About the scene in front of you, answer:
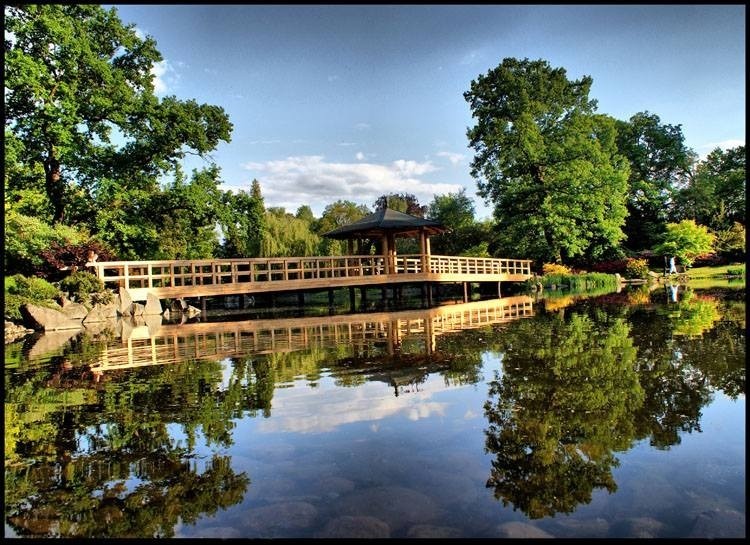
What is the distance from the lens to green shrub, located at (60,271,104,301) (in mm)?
14562

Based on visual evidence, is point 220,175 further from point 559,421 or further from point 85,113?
point 559,421

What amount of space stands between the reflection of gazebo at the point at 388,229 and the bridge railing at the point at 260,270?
61 centimetres

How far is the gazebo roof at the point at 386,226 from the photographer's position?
20516mm

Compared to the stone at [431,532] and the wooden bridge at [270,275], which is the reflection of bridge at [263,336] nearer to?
the wooden bridge at [270,275]

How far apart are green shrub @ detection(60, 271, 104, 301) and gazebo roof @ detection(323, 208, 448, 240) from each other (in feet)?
30.5

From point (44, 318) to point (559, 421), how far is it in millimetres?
13408

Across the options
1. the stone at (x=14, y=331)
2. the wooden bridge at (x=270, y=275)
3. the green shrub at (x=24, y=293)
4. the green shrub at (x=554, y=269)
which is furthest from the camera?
the green shrub at (x=554, y=269)

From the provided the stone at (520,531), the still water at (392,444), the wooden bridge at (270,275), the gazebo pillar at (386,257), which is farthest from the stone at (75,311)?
the stone at (520,531)

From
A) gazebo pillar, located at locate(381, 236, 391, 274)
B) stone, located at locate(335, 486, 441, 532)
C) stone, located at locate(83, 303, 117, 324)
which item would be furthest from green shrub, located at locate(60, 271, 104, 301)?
stone, located at locate(335, 486, 441, 532)

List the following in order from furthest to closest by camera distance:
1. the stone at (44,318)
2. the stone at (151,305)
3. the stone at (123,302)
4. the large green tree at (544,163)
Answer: the large green tree at (544,163), the stone at (151,305), the stone at (123,302), the stone at (44,318)

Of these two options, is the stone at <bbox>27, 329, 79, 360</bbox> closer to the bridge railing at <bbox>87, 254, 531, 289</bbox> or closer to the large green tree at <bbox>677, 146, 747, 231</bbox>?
the bridge railing at <bbox>87, 254, 531, 289</bbox>

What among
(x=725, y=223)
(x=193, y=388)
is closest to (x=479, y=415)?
(x=193, y=388)

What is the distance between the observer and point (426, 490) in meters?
2.81

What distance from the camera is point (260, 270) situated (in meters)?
22.6
